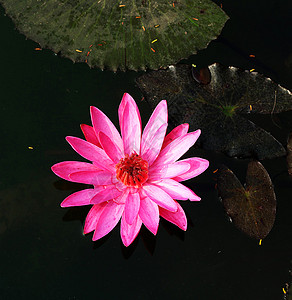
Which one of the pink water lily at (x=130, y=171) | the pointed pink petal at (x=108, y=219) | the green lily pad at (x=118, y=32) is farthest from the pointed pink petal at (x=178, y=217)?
the green lily pad at (x=118, y=32)

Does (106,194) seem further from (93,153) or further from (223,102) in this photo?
(223,102)

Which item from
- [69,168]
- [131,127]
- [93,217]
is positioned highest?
[131,127]

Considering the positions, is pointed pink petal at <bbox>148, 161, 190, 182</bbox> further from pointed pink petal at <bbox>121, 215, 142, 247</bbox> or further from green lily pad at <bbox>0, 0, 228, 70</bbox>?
green lily pad at <bbox>0, 0, 228, 70</bbox>

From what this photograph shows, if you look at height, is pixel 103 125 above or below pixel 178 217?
above

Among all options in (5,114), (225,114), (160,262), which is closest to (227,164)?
(225,114)

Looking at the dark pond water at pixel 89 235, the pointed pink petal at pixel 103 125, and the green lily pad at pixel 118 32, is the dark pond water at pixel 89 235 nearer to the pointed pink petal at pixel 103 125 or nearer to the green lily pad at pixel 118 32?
the green lily pad at pixel 118 32

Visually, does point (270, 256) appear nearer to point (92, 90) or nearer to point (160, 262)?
point (160, 262)

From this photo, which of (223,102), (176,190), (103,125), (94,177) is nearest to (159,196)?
(176,190)

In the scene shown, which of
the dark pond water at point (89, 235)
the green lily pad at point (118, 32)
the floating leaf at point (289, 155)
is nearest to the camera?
the dark pond water at point (89, 235)
